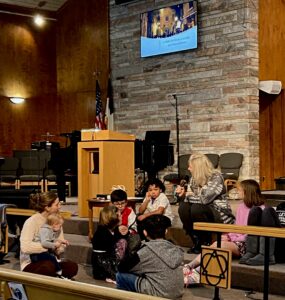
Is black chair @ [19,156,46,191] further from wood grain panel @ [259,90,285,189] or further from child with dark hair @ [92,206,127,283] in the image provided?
child with dark hair @ [92,206,127,283]

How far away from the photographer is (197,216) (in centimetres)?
538

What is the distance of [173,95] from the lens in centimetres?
1038

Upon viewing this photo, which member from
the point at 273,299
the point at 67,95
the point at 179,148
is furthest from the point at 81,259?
the point at 67,95

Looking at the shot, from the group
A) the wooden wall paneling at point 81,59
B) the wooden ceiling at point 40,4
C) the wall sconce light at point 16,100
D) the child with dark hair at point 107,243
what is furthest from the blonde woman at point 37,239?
the wooden ceiling at point 40,4

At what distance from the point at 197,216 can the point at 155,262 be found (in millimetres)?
1441

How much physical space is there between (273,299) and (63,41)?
9.41 meters

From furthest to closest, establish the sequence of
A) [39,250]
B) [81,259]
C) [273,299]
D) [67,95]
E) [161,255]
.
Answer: [67,95], [81,259], [39,250], [273,299], [161,255]

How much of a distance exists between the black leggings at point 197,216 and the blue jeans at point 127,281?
1.36 m

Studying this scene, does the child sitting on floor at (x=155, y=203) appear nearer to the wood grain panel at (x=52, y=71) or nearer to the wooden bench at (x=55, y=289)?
the wooden bench at (x=55, y=289)

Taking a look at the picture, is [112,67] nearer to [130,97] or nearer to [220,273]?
[130,97]

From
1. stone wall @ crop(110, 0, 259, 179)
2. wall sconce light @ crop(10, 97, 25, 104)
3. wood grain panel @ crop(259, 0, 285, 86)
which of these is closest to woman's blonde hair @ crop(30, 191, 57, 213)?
stone wall @ crop(110, 0, 259, 179)

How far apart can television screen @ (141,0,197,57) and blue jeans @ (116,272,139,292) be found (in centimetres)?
639

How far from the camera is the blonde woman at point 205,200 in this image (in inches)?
211

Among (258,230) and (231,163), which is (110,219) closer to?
(258,230)
